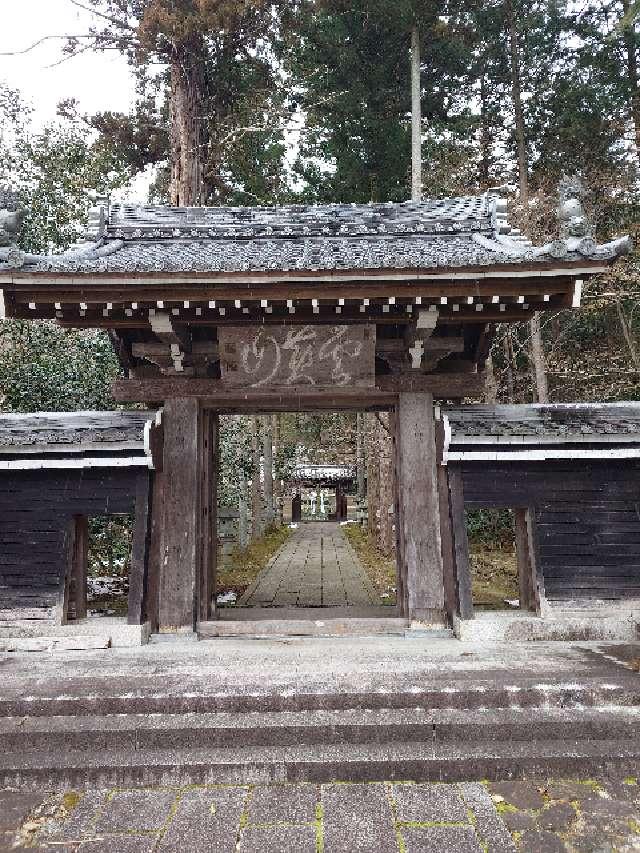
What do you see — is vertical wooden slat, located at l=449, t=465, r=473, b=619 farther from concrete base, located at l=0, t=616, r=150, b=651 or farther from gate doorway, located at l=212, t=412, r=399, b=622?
concrete base, located at l=0, t=616, r=150, b=651

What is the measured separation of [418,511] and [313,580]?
6.05 m

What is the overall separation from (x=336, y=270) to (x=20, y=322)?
9.28 metres

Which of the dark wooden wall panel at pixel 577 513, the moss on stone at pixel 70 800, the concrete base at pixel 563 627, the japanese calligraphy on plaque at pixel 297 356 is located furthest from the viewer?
the japanese calligraphy on plaque at pixel 297 356

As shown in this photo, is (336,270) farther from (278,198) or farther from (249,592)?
(278,198)

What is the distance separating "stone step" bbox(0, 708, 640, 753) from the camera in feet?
12.7

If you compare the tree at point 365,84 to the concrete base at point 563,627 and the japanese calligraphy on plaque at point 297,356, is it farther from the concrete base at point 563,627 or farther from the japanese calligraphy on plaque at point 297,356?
the concrete base at point 563,627

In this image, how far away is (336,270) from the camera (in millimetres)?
5277

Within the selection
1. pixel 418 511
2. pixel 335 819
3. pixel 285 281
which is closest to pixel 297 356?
pixel 285 281

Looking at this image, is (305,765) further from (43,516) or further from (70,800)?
(43,516)

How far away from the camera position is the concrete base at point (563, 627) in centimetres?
582

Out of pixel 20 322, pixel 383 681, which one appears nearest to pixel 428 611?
pixel 383 681

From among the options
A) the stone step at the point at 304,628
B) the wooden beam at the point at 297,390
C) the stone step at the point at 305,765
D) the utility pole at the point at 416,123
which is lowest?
the stone step at the point at 305,765

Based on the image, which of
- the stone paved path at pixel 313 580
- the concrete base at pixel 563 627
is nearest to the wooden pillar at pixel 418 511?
the concrete base at pixel 563 627

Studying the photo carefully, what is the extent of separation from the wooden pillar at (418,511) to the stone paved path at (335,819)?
2551 mm
